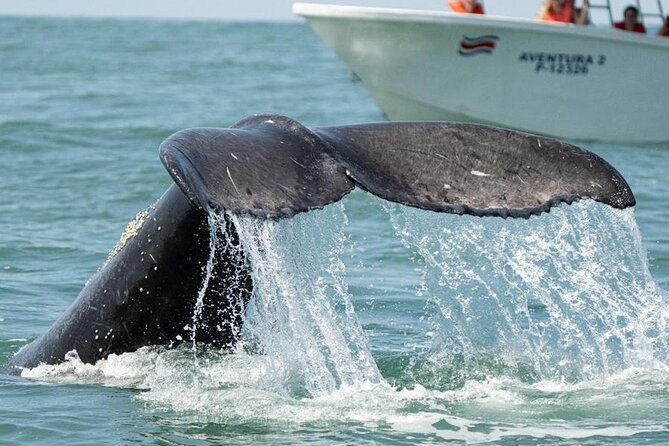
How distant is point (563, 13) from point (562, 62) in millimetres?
670

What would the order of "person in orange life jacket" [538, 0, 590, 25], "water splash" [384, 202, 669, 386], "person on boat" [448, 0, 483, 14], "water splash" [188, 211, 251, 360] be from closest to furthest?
"water splash" [188, 211, 251, 360] → "water splash" [384, 202, 669, 386] → "person in orange life jacket" [538, 0, 590, 25] → "person on boat" [448, 0, 483, 14]

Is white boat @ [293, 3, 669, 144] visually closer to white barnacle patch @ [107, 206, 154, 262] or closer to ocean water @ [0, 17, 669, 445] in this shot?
ocean water @ [0, 17, 669, 445]

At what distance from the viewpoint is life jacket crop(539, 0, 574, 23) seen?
1858 cm

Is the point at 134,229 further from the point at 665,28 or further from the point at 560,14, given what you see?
the point at 665,28

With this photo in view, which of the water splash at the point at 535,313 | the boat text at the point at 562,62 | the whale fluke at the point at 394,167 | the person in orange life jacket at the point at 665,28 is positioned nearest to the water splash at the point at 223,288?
the whale fluke at the point at 394,167

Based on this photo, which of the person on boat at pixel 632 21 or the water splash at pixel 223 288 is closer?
the water splash at pixel 223 288

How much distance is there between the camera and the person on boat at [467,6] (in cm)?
1892

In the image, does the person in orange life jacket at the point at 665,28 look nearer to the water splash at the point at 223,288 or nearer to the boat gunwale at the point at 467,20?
the boat gunwale at the point at 467,20

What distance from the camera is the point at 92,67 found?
33.3 meters

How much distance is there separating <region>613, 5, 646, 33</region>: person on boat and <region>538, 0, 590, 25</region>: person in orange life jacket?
73 cm

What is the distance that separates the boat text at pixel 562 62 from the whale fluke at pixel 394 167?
530 inches

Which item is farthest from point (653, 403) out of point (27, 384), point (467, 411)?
point (27, 384)

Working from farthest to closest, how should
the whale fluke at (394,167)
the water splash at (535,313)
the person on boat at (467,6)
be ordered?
the person on boat at (467,6) < the water splash at (535,313) < the whale fluke at (394,167)

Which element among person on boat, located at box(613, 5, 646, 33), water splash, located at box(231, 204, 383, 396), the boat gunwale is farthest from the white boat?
water splash, located at box(231, 204, 383, 396)
